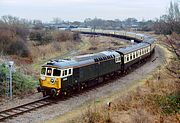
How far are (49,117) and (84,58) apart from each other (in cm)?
813

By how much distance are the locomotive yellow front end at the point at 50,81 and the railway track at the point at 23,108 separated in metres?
0.62

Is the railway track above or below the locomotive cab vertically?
below

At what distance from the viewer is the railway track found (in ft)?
54.8

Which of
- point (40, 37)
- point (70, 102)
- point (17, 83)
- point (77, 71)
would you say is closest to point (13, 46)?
point (40, 37)

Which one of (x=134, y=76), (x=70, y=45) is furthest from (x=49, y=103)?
(x=70, y=45)

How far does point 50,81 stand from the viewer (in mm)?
20703

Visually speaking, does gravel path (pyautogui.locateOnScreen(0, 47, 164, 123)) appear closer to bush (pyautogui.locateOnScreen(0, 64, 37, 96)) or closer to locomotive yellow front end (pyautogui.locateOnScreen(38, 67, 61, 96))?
locomotive yellow front end (pyautogui.locateOnScreen(38, 67, 61, 96))

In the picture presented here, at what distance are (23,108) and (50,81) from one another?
310 centimetres

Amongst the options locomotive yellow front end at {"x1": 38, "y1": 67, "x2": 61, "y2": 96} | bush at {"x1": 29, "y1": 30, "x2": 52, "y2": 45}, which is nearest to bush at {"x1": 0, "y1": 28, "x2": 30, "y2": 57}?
bush at {"x1": 29, "y1": 30, "x2": 52, "y2": 45}

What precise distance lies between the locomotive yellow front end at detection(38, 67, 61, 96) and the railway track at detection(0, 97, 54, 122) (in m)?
0.62

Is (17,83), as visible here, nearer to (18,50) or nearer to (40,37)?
(18,50)

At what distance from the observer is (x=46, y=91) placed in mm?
20781

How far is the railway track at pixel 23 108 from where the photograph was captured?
16.7 meters

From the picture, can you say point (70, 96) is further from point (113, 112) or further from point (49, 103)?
point (113, 112)
